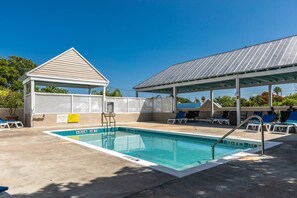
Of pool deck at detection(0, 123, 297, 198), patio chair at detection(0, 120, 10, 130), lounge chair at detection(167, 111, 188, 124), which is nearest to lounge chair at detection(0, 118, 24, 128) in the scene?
patio chair at detection(0, 120, 10, 130)

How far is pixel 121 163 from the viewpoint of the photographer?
494 cm

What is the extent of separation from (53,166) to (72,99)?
11.2 m

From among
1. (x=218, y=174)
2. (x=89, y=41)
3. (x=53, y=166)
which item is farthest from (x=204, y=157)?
(x=89, y=41)

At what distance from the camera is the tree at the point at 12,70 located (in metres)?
29.9

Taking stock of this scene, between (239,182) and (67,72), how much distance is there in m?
14.1

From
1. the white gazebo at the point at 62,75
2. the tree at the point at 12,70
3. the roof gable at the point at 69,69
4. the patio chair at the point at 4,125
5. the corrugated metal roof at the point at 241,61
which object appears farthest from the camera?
the tree at the point at 12,70

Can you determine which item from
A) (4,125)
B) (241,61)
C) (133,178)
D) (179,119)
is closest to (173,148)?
(133,178)

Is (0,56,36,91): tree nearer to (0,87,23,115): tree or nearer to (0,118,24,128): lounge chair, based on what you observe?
(0,87,23,115): tree

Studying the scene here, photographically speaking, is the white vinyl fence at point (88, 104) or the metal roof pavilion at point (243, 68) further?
the white vinyl fence at point (88, 104)

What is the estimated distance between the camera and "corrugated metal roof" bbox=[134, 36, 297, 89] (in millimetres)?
11773

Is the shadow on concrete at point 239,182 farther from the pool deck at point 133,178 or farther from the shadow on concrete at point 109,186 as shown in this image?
the shadow on concrete at point 109,186

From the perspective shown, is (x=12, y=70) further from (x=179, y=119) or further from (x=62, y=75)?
(x=179, y=119)

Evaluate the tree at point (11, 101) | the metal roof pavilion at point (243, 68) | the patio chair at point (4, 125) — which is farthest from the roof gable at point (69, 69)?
the metal roof pavilion at point (243, 68)

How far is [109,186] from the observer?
3455 millimetres
